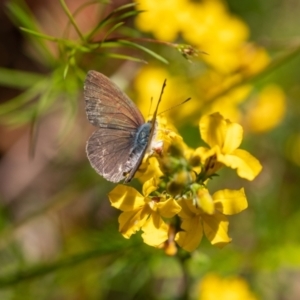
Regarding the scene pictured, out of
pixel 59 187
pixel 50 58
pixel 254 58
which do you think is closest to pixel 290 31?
pixel 254 58

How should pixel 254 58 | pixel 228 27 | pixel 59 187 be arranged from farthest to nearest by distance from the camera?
pixel 59 187, pixel 228 27, pixel 254 58

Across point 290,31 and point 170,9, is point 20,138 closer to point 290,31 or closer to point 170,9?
point 170,9

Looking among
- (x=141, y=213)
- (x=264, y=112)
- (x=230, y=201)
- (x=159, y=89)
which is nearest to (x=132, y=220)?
(x=141, y=213)

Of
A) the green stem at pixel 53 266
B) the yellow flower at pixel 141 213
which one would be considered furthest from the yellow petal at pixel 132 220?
A: the green stem at pixel 53 266

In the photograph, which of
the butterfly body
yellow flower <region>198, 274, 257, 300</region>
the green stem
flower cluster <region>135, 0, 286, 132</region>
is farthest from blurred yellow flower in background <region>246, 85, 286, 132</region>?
the butterfly body

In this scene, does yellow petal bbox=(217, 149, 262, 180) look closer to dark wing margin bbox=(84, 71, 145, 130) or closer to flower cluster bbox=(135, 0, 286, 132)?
dark wing margin bbox=(84, 71, 145, 130)

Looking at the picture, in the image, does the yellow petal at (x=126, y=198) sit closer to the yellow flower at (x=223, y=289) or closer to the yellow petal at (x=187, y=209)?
the yellow petal at (x=187, y=209)
